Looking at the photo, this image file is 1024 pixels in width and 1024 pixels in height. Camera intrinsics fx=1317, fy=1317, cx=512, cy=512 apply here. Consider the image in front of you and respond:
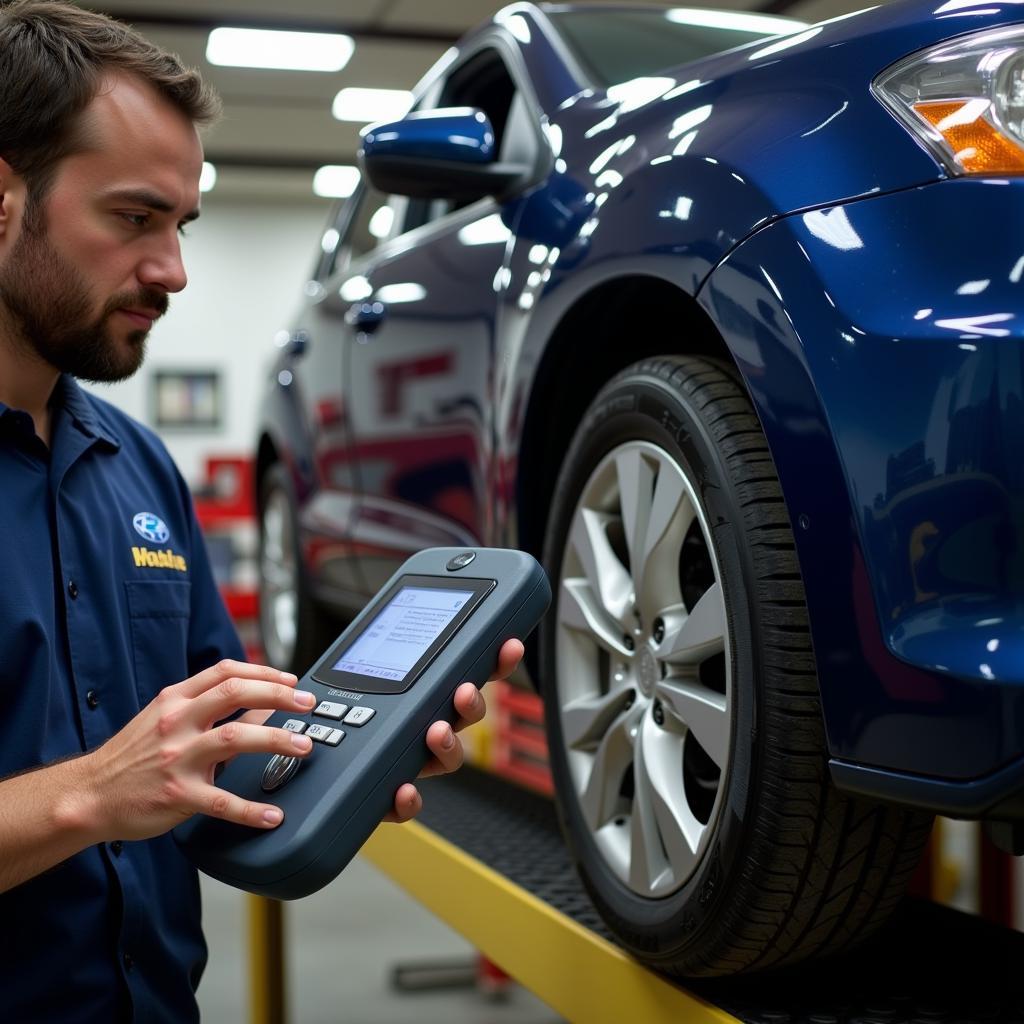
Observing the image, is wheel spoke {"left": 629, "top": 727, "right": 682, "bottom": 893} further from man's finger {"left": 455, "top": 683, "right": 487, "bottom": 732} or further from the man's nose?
the man's nose

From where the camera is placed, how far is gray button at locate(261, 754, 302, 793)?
926mm

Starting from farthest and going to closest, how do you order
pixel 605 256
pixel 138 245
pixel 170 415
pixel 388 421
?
1. pixel 170 415
2. pixel 388 421
3. pixel 605 256
4. pixel 138 245

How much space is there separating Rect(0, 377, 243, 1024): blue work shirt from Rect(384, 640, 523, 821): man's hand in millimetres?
338

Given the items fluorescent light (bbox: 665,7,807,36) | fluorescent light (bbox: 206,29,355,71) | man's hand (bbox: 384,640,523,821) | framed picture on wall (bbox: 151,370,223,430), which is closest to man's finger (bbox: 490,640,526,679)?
man's hand (bbox: 384,640,523,821)

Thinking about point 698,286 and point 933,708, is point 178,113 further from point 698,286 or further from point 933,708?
point 933,708

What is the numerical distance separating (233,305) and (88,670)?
9.88 metres

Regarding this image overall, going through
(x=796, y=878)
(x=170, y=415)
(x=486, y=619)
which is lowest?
(x=796, y=878)

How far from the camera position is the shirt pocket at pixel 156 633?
1249mm

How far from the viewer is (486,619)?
960 mm

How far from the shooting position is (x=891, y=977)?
121 cm

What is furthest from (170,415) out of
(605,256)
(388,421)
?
(605,256)

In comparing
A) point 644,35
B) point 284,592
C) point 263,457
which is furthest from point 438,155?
point 263,457

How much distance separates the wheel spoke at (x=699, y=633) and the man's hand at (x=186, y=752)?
0.37 meters

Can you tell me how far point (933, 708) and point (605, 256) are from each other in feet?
1.94
